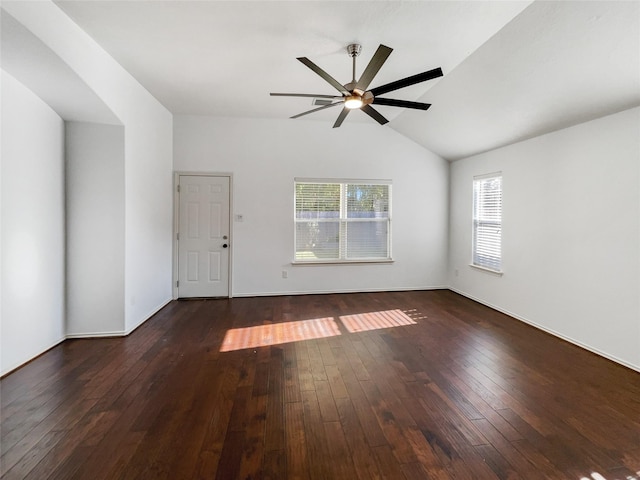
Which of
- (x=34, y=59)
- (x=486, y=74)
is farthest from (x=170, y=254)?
(x=486, y=74)

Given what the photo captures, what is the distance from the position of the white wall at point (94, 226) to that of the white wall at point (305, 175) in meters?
1.57

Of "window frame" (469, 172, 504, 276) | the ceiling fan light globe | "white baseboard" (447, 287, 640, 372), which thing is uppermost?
the ceiling fan light globe

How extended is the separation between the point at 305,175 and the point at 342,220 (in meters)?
1.02

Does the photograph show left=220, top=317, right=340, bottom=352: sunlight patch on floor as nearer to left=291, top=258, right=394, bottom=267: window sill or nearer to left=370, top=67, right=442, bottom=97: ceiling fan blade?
left=291, top=258, right=394, bottom=267: window sill

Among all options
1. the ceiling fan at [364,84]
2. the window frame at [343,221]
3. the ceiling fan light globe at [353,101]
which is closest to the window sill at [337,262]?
the window frame at [343,221]

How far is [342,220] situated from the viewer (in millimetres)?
5105

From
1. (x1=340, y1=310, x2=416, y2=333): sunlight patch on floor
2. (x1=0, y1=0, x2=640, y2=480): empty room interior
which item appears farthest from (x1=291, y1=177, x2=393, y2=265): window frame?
(x1=340, y1=310, x2=416, y2=333): sunlight patch on floor

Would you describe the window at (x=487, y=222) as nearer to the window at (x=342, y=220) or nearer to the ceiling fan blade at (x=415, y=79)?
the window at (x=342, y=220)

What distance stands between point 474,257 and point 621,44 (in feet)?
10.6

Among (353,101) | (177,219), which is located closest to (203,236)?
(177,219)

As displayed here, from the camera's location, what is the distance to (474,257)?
478 cm

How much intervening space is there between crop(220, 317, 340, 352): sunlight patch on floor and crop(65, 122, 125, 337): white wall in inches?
52.7

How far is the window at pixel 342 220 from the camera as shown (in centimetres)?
501

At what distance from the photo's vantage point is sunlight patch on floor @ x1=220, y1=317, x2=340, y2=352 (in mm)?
3090
